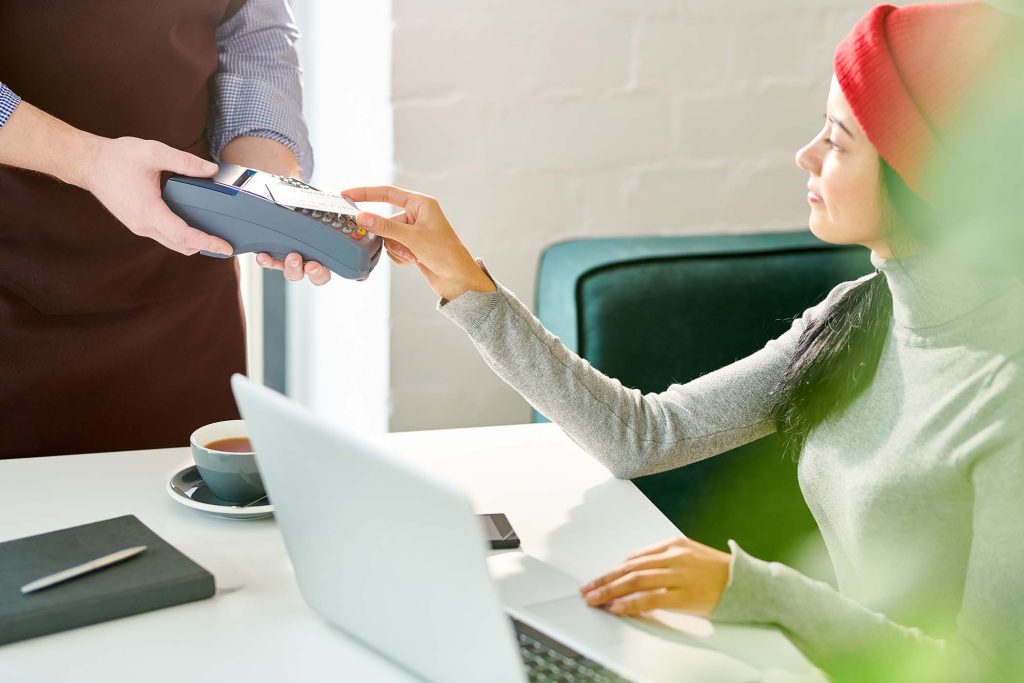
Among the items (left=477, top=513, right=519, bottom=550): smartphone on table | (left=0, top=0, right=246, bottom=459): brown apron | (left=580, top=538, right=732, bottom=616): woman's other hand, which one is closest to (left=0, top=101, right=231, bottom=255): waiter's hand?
(left=0, top=0, right=246, bottom=459): brown apron

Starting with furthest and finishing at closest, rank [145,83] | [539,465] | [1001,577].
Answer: [145,83]
[539,465]
[1001,577]

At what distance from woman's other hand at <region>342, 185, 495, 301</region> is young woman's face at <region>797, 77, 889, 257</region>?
315 mm

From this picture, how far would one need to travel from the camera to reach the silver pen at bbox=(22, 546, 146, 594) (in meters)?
0.76

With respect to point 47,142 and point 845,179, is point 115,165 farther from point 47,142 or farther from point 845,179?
point 845,179

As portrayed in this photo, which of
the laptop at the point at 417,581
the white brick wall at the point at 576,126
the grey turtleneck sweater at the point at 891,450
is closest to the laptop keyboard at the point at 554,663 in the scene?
the laptop at the point at 417,581

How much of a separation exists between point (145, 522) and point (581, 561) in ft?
1.14

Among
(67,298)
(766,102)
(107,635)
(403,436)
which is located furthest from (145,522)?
(766,102)

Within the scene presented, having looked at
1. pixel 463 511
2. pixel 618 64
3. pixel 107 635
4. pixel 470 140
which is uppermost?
pixel 618 64

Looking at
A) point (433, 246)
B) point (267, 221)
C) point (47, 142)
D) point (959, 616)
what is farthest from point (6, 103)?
point (959, 616)

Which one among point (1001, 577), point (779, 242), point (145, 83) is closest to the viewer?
point (1001, 577)

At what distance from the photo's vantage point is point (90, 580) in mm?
774

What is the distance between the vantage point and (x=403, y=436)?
111 cm

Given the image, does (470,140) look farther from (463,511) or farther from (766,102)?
(463,511)

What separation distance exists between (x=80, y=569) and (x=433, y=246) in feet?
1.45
